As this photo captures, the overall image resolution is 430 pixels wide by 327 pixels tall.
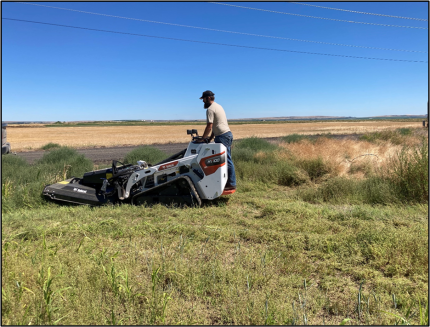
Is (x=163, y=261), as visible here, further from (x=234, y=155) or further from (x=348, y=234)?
(x=234, y=155)

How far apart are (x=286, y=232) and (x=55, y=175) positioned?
19.6 feet

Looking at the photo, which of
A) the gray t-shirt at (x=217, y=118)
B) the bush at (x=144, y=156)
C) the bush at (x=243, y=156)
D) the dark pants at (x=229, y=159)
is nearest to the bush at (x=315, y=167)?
the bush at (x=243, y=156)

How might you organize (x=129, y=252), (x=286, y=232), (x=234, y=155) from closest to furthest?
(x=129, y=252)
(x=286, y=232)
(x=234, y=155)

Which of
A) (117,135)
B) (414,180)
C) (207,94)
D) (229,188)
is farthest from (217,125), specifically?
(117,135)

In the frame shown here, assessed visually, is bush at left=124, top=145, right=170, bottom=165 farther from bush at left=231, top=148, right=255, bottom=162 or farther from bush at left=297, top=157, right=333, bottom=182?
bush at left=297, top=157, right=333, bottom=182

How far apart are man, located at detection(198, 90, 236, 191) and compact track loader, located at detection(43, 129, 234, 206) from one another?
264 millimetres

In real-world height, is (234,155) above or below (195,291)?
above

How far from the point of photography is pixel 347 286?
284 centimetres

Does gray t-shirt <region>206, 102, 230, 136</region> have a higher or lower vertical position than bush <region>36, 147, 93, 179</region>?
higher

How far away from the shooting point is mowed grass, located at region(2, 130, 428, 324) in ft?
7.65

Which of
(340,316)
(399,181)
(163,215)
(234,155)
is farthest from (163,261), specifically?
(234,155)

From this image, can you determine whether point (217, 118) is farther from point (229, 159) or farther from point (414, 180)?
point (414, 180)

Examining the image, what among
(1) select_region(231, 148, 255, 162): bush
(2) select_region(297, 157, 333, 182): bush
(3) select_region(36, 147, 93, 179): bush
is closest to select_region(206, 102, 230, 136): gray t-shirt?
(2) select_region(297, 157, 333, 182): bush

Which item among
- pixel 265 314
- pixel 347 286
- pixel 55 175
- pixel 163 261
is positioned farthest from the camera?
pixel 55 175
